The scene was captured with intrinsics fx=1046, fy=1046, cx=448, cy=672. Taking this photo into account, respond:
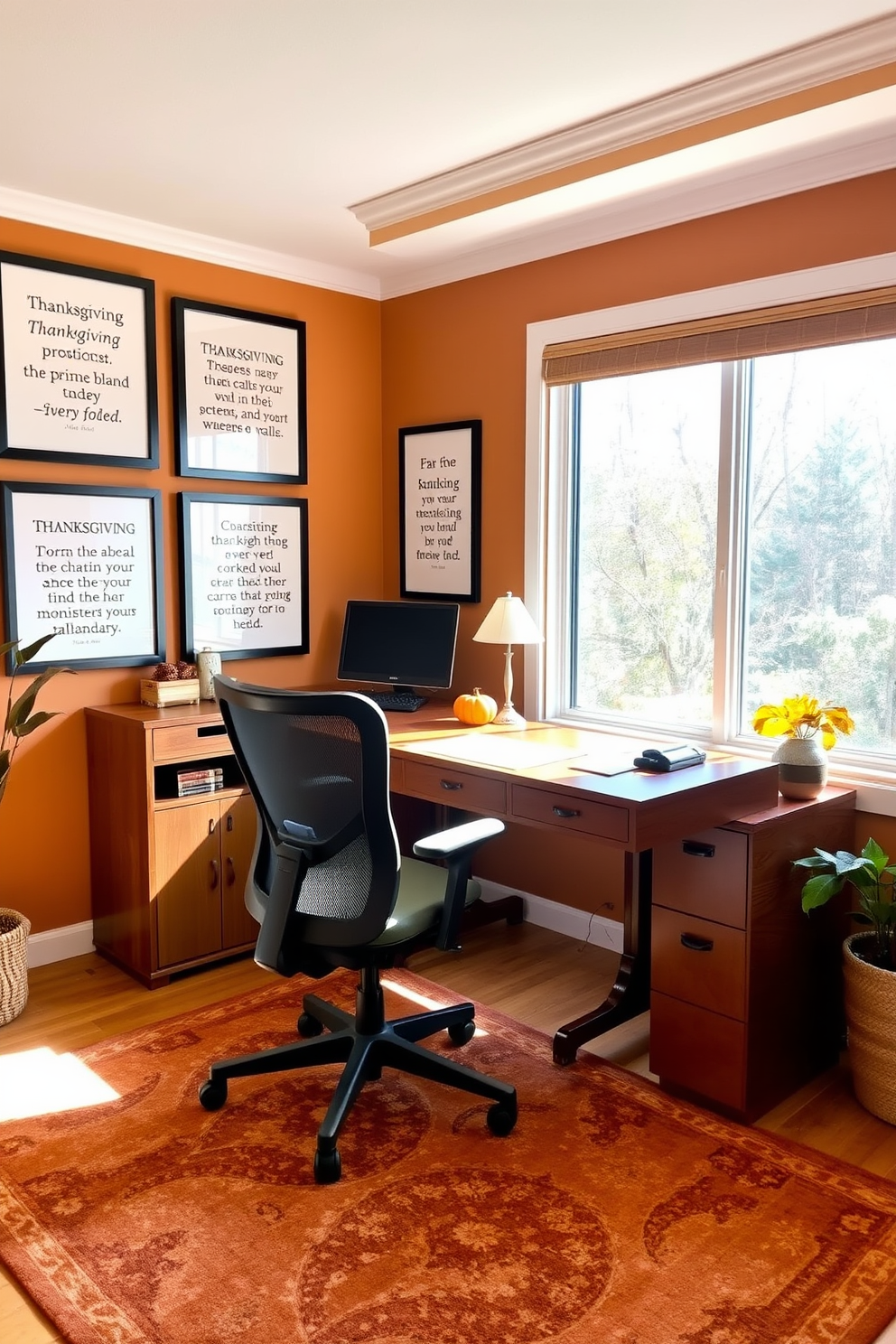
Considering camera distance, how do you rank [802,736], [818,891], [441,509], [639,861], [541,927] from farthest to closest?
1. [441,509]
2. [541,927]
3. [639,861]
4. [802,736]
5. [818,891]

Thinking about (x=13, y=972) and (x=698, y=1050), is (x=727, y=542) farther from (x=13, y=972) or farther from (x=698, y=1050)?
(x=13, y=972)

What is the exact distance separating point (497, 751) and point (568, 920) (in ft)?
3.38

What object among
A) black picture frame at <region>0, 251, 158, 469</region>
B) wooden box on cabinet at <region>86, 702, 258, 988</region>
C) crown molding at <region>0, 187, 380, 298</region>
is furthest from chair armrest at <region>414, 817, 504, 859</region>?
crown molding at <region>0, 187, 380, 298</region>

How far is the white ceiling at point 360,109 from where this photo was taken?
2.15 meters

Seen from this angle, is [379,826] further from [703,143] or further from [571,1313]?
[703,143]

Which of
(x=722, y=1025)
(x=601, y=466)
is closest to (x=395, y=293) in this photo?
(x=601, y=466)

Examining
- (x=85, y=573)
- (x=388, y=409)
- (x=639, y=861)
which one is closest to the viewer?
(x=639, y=861)

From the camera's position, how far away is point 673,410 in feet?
10.8

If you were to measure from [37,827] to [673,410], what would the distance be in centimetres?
242

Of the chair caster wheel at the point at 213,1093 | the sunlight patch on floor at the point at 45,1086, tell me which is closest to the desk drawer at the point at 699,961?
the chair caster wheel at the point at 213,1093

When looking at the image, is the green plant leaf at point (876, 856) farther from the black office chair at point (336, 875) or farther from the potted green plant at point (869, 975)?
the black office chair at point (336, 875)

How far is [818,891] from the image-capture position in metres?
2.41

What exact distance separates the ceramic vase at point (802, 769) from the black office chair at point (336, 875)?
2.70ft

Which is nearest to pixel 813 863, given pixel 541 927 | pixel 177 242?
pixel 541 927
